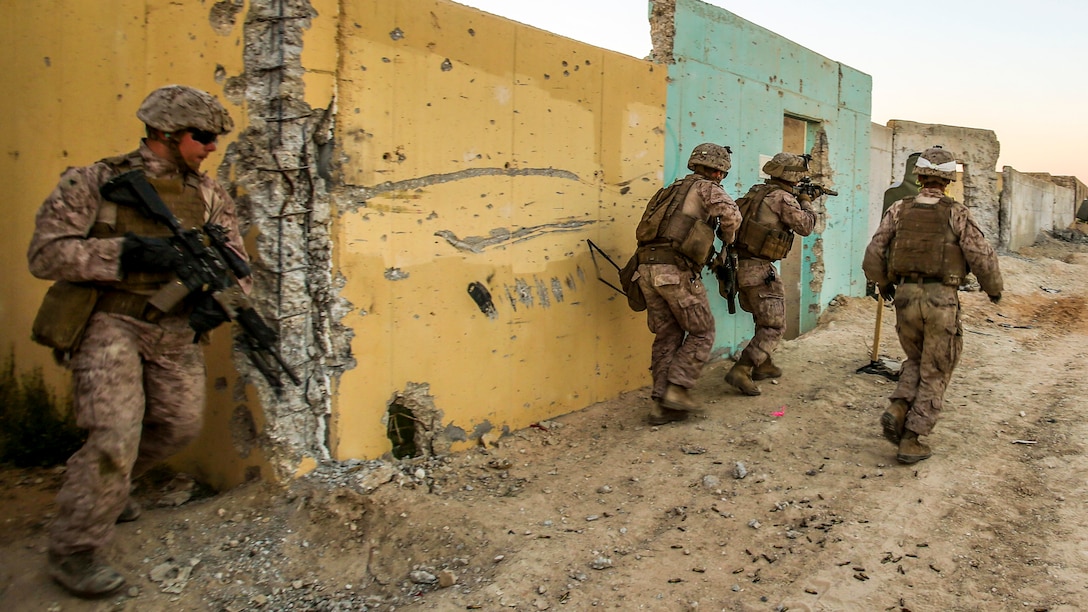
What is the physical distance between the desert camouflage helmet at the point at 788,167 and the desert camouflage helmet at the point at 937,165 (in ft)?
3.79

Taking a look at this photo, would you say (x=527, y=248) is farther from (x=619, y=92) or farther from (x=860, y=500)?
(x=860, y=500)

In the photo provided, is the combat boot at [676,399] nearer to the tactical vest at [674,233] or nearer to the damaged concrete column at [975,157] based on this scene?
the tactical vest at [674,233]

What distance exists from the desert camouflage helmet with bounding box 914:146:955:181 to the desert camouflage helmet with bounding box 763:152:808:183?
1.15 m

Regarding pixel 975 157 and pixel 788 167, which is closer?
pixel 788 167

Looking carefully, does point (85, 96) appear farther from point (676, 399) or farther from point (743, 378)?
point (743, 378)

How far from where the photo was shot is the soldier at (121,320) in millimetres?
2391

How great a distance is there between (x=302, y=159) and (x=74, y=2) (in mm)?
1144

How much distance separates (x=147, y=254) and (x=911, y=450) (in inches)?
147

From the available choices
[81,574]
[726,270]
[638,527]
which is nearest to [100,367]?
[81,574]

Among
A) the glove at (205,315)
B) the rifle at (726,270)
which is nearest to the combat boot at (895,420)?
the rifle at (726,270)

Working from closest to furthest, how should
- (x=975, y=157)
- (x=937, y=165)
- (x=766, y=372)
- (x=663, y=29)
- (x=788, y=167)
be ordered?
1. (x=937, y=165)
2. (x=788, y=167)
3. (x=663, y=29)
4. (x=766, y=372)
5. (x=975, y=157)

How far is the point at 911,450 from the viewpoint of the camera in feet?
13.2

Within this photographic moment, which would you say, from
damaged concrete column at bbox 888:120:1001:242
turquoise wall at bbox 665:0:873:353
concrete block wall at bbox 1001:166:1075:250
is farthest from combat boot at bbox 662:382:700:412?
concrete block wall at bbox 1001:166:1075:250

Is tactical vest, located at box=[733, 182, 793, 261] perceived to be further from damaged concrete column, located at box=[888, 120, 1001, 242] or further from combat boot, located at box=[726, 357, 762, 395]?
damaged concrete column, located at box=[888, 120, 1001, 242]
